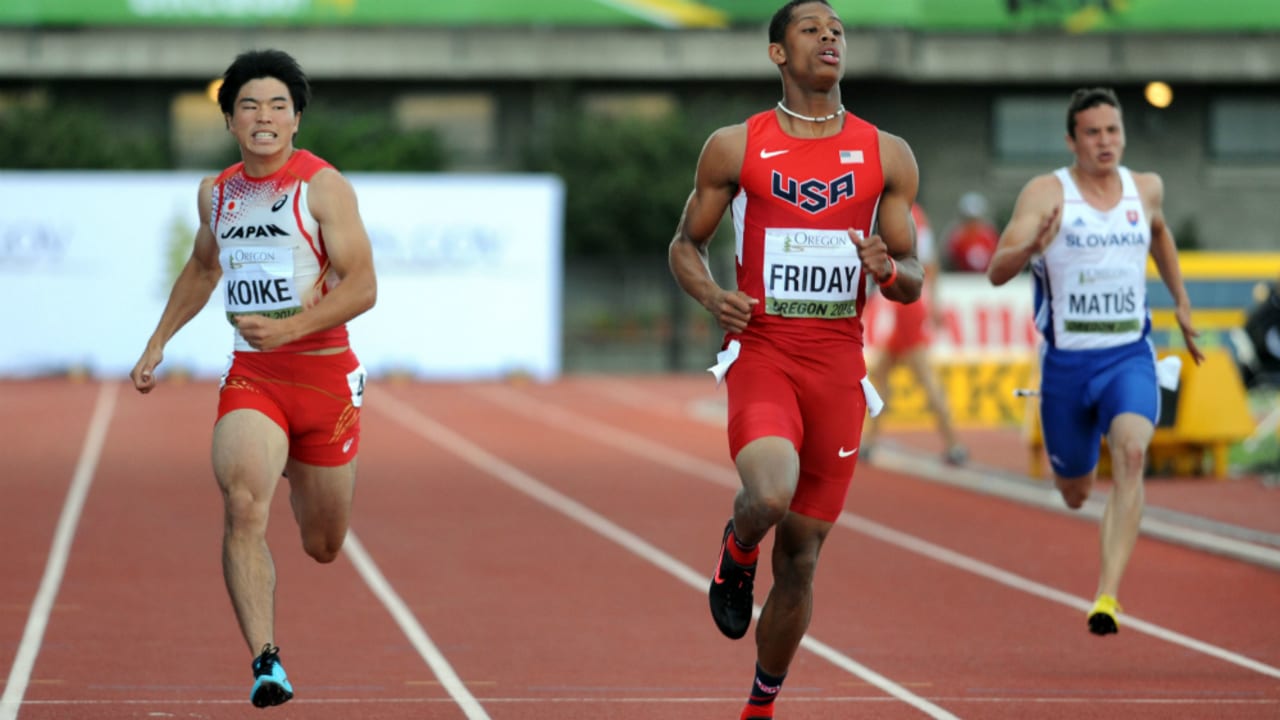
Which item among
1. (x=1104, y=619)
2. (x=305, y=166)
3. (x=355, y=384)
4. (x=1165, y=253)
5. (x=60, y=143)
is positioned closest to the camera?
(x=305, y=166)

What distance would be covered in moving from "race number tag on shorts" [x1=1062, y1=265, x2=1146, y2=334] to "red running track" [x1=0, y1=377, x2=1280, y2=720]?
1.34m

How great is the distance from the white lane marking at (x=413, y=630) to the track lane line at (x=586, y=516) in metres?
1.52

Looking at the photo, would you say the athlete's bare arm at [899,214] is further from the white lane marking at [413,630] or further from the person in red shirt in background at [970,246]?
the person in red shirt in background at [970,246]

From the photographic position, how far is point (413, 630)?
29.8 ft

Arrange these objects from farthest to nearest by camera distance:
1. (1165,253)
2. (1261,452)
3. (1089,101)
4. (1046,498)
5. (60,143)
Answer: (60,143), (1261,452), (1046,498), (1165,253), (1089,101)

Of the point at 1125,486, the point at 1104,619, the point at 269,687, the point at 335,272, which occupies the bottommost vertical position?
the point at 1104,619

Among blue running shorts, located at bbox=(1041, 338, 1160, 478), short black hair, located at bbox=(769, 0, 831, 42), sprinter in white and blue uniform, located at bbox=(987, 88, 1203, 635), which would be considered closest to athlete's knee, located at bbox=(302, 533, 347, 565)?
short black hair, located at bbox=(769, 0, 831, 42)

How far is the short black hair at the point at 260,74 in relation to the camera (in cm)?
672

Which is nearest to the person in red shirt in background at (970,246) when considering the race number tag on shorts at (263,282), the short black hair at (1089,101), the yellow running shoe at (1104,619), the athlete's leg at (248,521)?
the short black hair at (1089,101)

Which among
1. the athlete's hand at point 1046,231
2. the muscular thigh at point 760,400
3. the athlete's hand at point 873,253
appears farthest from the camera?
the athlete's hand at point 1046,231

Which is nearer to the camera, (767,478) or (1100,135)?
(767,478)

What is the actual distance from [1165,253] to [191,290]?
419 cm

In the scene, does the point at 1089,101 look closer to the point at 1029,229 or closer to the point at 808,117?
the point at 1029,229

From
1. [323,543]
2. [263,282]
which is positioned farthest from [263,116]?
[323,543]
